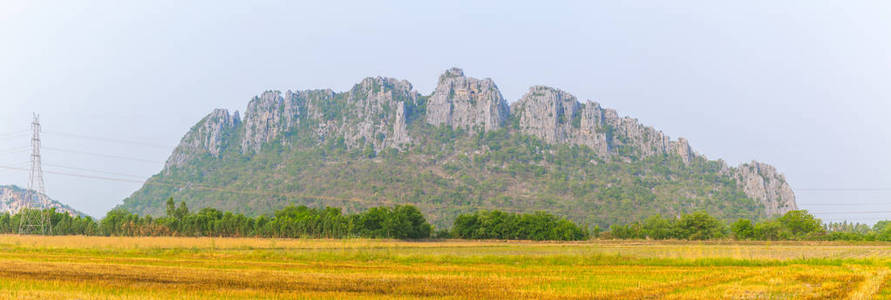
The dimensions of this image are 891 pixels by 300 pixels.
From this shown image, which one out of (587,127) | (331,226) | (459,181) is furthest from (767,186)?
(331,226)

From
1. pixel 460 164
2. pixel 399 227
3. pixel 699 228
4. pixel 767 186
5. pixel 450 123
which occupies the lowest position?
pixel 699 228

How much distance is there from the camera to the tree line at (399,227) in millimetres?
71125

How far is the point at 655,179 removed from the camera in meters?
150

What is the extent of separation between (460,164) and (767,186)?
80.3 metres

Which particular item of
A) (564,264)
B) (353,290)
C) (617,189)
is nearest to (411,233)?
(564,264)

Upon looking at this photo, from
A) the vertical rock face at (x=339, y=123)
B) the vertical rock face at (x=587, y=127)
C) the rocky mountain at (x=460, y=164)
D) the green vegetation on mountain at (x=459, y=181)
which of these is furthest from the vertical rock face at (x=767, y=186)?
the vertical rock face at (x=339, y=123)

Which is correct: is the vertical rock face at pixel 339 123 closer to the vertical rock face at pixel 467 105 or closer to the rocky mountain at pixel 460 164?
the rocky mountain at pixel 460 164

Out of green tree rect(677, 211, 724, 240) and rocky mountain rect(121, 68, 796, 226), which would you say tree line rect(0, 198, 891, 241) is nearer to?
green tree rect(677, 211, 724, 240)

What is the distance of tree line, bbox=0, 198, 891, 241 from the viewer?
71.1 m

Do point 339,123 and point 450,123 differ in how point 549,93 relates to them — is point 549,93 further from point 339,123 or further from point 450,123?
point 339,123

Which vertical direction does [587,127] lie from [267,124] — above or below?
below

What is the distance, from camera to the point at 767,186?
14700cm

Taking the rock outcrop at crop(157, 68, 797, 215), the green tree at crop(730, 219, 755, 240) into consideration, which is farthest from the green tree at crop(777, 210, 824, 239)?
the rock outcrop at crop(157, 68, 797, 215)

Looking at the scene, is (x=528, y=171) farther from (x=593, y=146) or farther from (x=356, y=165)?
(x=356, y=165)
